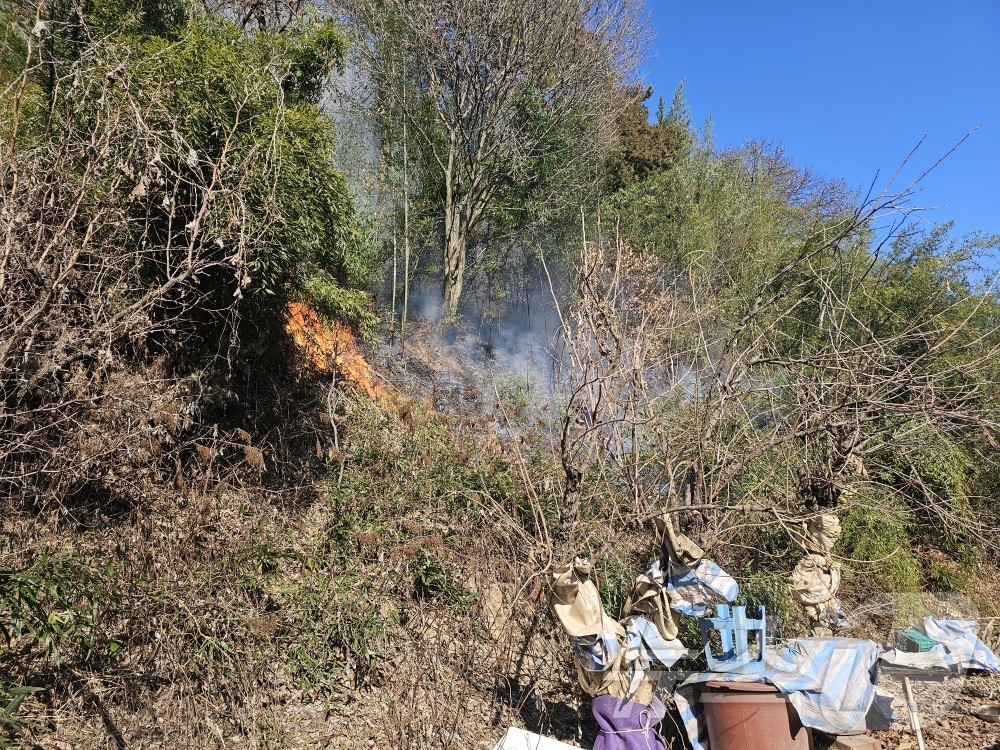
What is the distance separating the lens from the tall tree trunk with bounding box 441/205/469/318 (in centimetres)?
1341

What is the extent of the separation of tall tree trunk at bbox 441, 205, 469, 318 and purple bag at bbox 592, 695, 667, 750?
1015 cm

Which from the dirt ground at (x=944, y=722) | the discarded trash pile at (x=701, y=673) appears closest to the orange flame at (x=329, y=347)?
the discarded trash pile at (x=701, y=673)

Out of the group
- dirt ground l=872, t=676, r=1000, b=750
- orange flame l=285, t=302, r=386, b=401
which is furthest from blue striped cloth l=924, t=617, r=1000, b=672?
orange flame l=285, t=302, r=386, b=401

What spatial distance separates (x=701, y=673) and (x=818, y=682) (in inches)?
28.2

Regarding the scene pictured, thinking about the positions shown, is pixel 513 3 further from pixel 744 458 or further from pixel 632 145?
pixel 744 458

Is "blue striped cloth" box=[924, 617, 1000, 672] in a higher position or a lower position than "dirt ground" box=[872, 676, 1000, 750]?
higher

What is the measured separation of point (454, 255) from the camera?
13.6 meters

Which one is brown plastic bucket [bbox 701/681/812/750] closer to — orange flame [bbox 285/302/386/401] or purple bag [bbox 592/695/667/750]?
purple bag [bbox 592/695/667/750]

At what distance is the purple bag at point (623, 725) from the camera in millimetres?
3740

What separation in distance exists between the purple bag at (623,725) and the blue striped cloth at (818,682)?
51cm

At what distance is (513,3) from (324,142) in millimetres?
7553

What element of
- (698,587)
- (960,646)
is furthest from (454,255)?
(960,646)

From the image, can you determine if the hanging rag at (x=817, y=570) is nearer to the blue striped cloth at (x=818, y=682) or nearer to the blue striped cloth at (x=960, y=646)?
the blue striped cloth at (x=818, y=682)

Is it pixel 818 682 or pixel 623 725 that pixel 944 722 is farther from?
pixel 623 725
